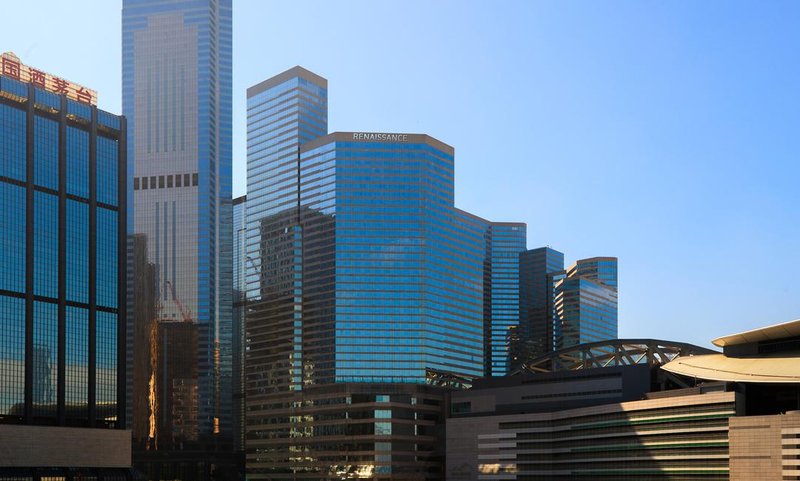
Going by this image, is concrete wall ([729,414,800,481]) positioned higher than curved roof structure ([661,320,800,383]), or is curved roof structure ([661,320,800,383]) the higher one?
curved roof structure ([661,320,800,383])

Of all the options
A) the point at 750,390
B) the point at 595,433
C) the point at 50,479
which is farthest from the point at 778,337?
the point at 50,479

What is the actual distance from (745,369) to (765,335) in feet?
25.7

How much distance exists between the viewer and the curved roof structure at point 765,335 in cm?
15538

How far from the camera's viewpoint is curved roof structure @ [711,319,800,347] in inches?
6117

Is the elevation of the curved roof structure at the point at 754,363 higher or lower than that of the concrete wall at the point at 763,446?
higher

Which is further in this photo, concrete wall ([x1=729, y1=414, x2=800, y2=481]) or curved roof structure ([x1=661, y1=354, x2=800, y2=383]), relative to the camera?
curved roof structure ([x1=661, y1=354, x2=800, y2=383])

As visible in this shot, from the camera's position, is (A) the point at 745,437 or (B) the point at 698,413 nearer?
(A) the point at 745,437

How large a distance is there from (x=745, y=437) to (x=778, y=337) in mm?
18059

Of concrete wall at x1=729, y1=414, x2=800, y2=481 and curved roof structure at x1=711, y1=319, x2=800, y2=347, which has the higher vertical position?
curved roof structure at x1=711, y1=319, x2=800, y2=347

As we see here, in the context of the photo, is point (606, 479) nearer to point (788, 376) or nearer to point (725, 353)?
point (725, 353)

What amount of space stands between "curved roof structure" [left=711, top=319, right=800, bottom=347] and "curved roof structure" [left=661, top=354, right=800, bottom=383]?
2.95 meters

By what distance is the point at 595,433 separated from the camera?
197000mm

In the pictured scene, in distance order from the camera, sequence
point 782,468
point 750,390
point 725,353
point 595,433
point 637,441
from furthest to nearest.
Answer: point 595,433 → point 637,441 → point 725,353 → point 750,390 → point 782,468

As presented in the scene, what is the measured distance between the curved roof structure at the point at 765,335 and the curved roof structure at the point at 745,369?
2.95 metres
